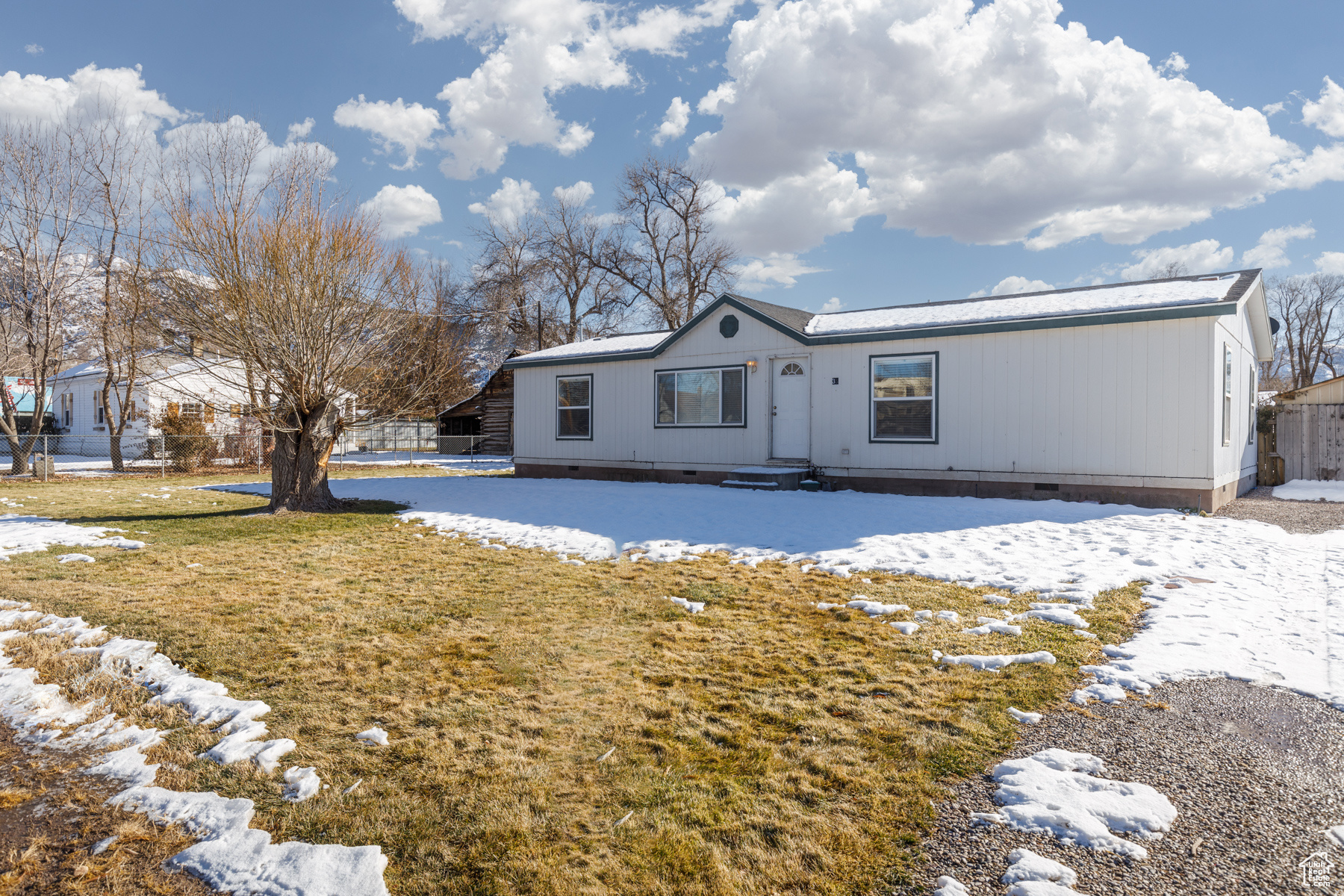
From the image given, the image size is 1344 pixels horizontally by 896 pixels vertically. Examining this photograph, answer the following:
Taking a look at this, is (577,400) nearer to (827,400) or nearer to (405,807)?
(827,400)

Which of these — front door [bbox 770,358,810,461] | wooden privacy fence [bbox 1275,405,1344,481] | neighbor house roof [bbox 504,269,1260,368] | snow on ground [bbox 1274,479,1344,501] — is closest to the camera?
neighbor house roof [bbox 504,269,1260,368]

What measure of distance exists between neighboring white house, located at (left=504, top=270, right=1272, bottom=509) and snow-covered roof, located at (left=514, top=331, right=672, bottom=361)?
164 mm

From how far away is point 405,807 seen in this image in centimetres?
232

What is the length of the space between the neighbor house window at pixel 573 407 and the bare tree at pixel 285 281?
5.00 m

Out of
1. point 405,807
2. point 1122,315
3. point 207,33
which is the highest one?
point 207,33

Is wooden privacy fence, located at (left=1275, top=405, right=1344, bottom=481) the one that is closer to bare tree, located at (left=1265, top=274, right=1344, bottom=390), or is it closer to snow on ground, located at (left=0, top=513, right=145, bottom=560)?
snow on ground, located at (left=0, top=513, right=145, bottom=560)

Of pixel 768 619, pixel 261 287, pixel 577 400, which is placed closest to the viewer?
pixel 768 619

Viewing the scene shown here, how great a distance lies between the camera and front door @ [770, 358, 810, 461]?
12180mm

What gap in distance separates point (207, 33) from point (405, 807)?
54.7 ft

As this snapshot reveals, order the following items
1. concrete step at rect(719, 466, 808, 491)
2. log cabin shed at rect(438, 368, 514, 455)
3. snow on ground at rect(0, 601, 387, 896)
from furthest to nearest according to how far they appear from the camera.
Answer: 1. log cabin shed at rect(438, 368, 514, 455)
2. concrete step at rect(719, 466, 808, 491)
3. snow on ground at rect(0, 601, 387, 896)

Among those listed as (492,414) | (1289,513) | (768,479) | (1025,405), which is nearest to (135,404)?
(492,414)

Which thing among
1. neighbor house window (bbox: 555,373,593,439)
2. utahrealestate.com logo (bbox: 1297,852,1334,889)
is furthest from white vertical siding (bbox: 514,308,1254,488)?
utahrealestate.com logo (bbox: 1297,852,1334,889)

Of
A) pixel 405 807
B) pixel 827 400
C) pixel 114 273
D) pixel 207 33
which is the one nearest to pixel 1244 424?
pixel 827 400

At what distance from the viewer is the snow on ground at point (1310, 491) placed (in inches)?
437
